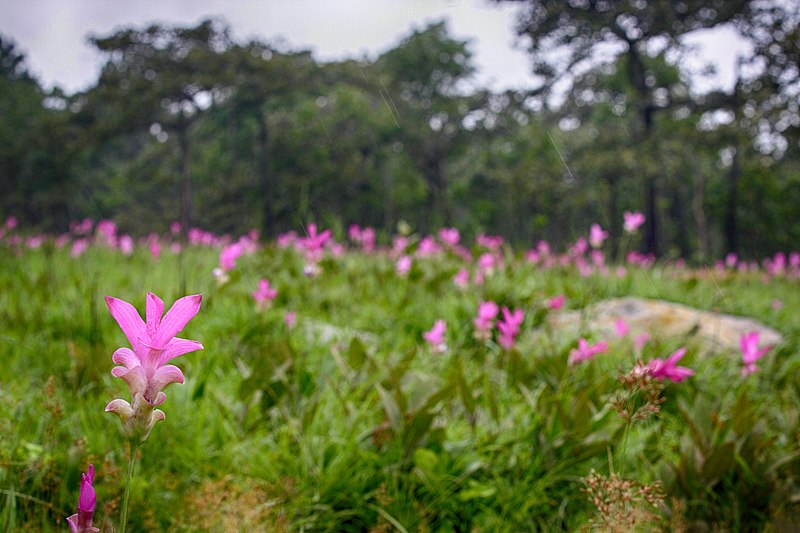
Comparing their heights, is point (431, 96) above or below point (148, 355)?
above

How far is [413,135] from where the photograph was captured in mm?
27078

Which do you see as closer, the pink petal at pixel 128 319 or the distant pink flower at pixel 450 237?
the pink petal at pixel 128 319

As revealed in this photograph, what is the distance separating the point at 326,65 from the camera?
2252cm

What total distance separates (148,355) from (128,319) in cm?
6

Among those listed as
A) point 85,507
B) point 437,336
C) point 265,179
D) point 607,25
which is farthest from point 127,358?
point 265,179

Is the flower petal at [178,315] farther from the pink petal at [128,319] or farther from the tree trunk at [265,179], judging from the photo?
the tree trunk at [265,179]

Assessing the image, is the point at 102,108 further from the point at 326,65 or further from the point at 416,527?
the point at 416,527

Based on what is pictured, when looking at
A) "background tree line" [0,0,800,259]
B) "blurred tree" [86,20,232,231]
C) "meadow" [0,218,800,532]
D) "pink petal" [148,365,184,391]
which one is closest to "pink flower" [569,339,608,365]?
"meadow" [0,218,800,532]

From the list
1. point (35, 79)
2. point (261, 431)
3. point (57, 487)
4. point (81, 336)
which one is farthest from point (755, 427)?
point (35, 79)

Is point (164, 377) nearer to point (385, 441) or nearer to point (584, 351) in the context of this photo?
point (385, 441)

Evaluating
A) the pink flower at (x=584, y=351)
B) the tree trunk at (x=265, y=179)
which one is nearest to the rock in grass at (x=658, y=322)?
the pink flower at (x=584, y=351)

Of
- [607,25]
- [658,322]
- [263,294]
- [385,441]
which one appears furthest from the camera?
[607,25]

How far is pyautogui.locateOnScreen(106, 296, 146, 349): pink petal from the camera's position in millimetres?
539

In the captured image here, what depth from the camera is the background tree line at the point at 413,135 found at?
15.3 m
